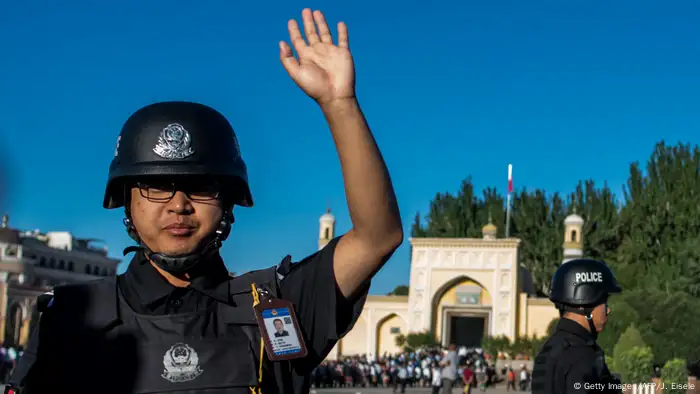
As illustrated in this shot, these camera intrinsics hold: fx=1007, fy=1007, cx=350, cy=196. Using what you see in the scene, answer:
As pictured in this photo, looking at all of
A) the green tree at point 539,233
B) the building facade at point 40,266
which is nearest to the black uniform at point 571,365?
the building facade at point 40,266

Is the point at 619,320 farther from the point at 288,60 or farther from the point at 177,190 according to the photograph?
the point at 288,60

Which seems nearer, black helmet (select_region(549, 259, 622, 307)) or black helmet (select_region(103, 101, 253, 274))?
black helmet (select_region(103, 101, 253, 274))

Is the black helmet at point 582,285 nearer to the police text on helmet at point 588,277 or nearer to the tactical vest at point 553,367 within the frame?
the police text on helmet at point 588,277

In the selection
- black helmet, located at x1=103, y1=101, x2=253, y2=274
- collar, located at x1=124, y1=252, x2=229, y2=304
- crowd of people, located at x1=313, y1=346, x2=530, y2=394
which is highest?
crowd of people, located at x1=313, y1=346, x2=530, y2=394

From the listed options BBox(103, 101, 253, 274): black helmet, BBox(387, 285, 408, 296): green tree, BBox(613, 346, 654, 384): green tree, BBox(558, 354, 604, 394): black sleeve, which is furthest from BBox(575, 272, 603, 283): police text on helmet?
BBox(387, 285, 408, 296): green tree

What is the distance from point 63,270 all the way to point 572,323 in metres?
68.4

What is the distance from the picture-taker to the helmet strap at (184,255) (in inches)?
102

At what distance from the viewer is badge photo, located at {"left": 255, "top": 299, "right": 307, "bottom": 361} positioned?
96.0 inches

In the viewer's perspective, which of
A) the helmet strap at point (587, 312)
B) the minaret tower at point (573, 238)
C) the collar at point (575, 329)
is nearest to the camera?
the collar at point (575, 329)

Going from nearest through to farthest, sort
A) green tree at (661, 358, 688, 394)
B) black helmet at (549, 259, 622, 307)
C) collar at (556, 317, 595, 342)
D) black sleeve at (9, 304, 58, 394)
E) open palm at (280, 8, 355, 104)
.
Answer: open palm at (280, 8, 355, 104) → black sleeve at (9, 304, 58, 394) → collar at (556, 317, 595, 342) → black helmet at (549, 259, 622, 307) → green tree at (661, 358, 688, 394)

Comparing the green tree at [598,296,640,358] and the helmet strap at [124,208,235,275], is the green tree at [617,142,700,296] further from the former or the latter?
the helmet strap at [124,208,235,275]

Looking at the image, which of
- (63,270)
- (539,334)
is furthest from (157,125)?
(63,270)

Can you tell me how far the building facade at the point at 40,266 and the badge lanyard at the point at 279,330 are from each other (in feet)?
122

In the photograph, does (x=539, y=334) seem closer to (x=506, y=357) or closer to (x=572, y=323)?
(x=506, y=357)
